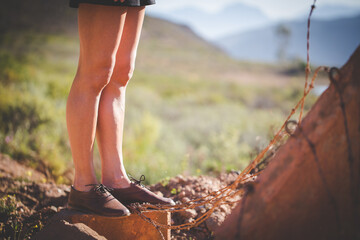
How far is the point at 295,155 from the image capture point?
1.08 metres

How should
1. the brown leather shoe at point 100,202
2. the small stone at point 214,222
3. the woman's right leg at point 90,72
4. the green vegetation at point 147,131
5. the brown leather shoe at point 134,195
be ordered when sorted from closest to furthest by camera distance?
1. the woman's right leg at point 90,72
2. the brown leather shoe at point 100,202
3. the brown leather shoe at point 134,195
4. the small stone at point 214,222
5. the green vegetation at point 147,131

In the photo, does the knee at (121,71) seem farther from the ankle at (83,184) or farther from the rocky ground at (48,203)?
the rocky ground at (48,203)

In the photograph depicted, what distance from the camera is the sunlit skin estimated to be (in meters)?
1.41

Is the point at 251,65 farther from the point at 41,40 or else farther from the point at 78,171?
the point at 78,171

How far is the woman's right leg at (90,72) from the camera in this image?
1395 millimetres

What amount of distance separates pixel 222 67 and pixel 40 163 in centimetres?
5075

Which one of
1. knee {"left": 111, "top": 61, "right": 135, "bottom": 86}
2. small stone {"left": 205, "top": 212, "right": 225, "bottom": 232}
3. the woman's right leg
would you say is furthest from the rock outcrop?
knee {"left": 111, "top": 61, "right": 135, "bottom": 86}

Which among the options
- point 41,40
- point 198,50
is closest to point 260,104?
point 41,40

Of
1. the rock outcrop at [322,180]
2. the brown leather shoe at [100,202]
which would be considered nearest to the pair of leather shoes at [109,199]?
the brown leather shoe at [100,202]

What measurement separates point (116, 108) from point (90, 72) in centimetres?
27

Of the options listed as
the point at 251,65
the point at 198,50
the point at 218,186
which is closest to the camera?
the point at 218,186

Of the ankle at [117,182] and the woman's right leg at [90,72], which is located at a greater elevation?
the woman's right leg at [90,72]

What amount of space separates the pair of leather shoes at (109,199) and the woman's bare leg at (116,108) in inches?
2.1

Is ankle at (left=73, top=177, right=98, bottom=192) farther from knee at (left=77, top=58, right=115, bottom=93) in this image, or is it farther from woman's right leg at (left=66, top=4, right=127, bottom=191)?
knee at (left=77, top=58, right=115, bottom=93)
